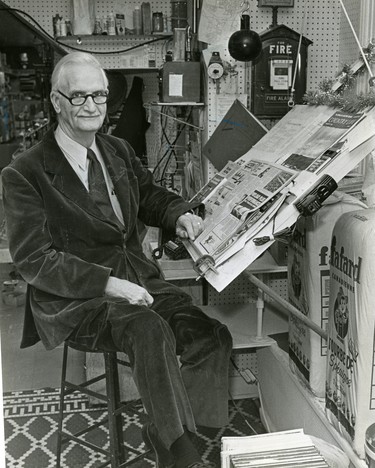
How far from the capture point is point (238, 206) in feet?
7.25

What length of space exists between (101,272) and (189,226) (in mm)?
434

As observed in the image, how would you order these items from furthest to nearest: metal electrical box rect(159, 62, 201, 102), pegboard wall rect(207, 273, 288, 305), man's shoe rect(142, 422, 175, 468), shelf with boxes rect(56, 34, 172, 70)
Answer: shelf with boxes rect(56, 34, 172, 70) < pegboard wall rect(207, 273, 288, 305) < metal electrical box rect(159, 62, 201, 102) < man's shoe rect(142, 422, 175, 468)

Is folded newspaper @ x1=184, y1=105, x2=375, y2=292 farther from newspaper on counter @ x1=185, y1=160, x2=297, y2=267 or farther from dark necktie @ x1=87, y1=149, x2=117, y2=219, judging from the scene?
dark necktie @ x1=87, y1=149, x2=117, y2=219

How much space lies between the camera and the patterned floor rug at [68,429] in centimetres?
266

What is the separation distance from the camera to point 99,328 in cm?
207


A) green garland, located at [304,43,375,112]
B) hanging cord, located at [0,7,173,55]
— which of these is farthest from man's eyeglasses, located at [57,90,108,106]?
hanging cord, located at [0,7,173,55]

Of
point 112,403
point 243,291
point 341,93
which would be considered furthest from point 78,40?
point 112,403

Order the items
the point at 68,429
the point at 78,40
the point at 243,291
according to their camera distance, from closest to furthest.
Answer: the point at 68,429 < the point at 243,291 < the point at 78,40

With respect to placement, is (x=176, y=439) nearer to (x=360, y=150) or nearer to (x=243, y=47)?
(x=360, y=150)

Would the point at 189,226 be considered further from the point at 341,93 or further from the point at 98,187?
the point at 341,93

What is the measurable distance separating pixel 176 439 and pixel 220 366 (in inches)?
14.6

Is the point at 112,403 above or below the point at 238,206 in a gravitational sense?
below

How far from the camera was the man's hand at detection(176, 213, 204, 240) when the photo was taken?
235 centimetres

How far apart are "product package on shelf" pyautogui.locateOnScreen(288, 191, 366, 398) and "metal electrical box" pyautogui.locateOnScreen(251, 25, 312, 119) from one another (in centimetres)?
88
